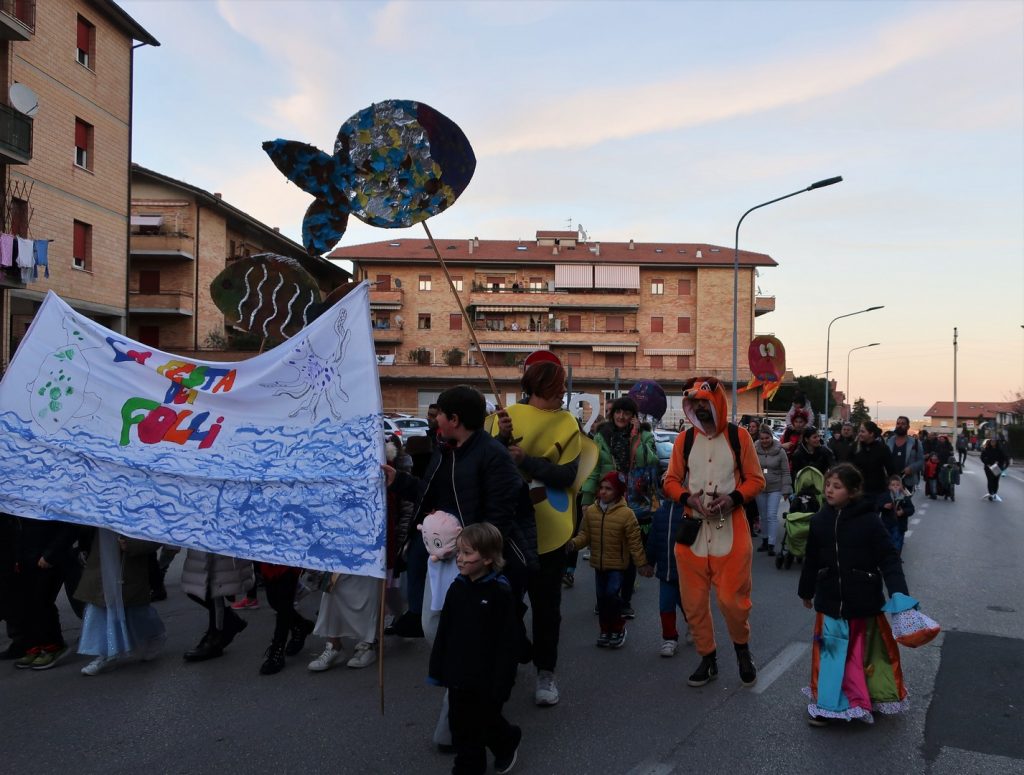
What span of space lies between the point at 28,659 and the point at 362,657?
2214 mm

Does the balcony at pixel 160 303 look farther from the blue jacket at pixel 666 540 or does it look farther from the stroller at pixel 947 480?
the blue jacket at pixel 666 540

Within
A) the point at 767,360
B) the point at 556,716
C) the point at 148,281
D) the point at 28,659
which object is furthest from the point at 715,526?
the point at 148,281

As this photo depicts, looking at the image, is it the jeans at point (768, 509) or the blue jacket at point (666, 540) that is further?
the jeans at point (768, 509)

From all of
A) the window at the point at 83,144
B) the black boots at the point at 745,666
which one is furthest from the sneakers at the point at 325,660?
the window at the point at 83,144

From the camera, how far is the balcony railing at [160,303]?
4575 centimetres

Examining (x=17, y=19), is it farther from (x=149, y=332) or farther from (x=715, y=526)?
(x=149, y=332)

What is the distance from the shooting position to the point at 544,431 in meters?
5.59

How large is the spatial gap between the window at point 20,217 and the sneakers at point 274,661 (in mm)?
22435

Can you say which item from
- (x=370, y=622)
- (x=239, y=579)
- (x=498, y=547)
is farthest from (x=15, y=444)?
(x=498, y=547)

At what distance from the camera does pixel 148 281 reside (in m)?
47.3

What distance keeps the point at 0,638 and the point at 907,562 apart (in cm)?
978

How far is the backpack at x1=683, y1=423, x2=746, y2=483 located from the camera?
233 inches

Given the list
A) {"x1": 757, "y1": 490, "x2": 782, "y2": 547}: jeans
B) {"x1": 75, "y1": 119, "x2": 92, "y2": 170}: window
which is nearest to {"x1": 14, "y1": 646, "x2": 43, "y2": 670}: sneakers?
{"x1": 757, "y1": 490, "x2": 782, "y2": 547}: jeans

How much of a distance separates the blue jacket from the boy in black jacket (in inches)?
99.0
